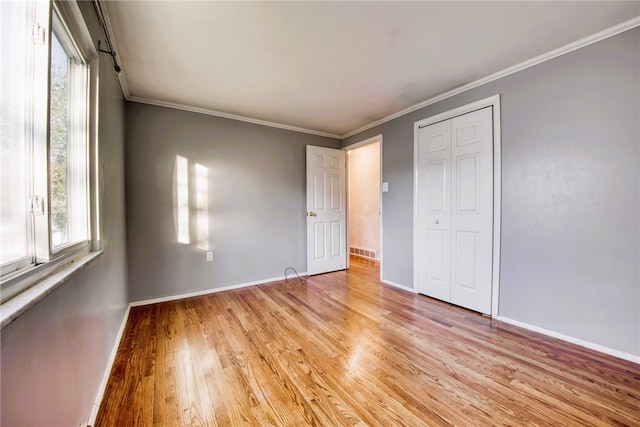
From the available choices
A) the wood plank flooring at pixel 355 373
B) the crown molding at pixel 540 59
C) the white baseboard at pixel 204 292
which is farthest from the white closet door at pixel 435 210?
the white baseboard at pixel 204 292


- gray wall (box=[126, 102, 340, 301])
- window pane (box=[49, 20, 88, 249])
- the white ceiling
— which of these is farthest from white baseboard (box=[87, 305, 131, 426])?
the white ceiling

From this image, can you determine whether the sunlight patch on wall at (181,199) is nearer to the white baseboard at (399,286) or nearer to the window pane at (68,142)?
the window pane at (68,142)

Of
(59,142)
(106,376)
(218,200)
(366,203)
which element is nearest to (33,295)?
(59,142)

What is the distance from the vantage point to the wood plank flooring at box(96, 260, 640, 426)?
4.28 ft

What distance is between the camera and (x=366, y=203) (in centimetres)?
532

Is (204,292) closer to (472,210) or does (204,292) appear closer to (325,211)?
(325,211)

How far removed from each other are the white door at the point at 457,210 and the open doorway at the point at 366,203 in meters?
1.93

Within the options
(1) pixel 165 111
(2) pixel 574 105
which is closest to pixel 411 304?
(2) pixel 574 105

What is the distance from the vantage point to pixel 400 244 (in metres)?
3.29

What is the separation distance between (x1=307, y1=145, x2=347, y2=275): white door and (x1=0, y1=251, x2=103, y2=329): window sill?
9.65 ft

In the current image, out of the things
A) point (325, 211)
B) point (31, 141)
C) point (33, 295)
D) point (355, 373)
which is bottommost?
point (355, 373)

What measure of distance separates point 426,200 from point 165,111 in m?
3.22

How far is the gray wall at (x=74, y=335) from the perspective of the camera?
651 millimetres

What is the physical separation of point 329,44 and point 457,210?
2.01m
